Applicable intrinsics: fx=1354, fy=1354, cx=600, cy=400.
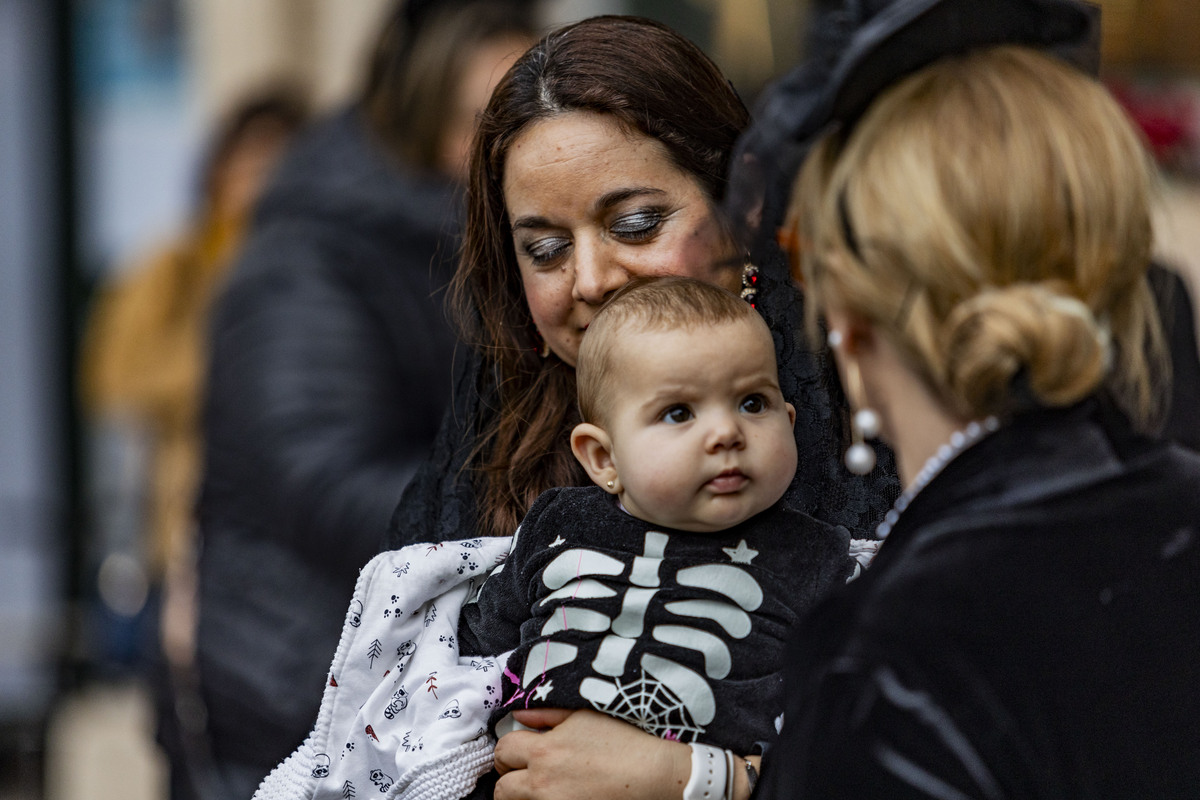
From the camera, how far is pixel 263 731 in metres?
3.35

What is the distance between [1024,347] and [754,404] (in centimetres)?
43

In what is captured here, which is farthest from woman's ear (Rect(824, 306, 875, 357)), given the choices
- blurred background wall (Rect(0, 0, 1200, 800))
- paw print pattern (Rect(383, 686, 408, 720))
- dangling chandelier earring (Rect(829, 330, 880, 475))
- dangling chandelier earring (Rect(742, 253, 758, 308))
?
blurred background wall (Rect(0, 0, 1200, 800))

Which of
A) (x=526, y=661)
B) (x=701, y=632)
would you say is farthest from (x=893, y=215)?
(x=526, y=661)

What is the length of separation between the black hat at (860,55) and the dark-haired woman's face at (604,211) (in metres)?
0.26

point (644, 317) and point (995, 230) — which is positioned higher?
point (995, 230)

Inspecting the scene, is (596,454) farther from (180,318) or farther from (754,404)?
(180,318)

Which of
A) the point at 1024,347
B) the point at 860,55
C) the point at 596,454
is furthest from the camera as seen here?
the point at 596,454

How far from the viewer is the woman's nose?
189cm

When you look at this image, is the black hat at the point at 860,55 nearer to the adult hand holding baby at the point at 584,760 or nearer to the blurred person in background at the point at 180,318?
the adult hand holding baby at the point at 584,760

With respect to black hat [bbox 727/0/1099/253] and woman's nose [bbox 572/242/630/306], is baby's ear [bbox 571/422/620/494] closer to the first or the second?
woman's nose [bbox 572/242/630/306]

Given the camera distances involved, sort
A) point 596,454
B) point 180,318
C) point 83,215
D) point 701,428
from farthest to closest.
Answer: point 83,215
point 180,318
point 596,454
point 701,428

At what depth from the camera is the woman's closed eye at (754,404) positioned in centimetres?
171

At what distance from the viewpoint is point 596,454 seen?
5.90 ft

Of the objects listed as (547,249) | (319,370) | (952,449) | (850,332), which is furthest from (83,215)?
(952,449)
